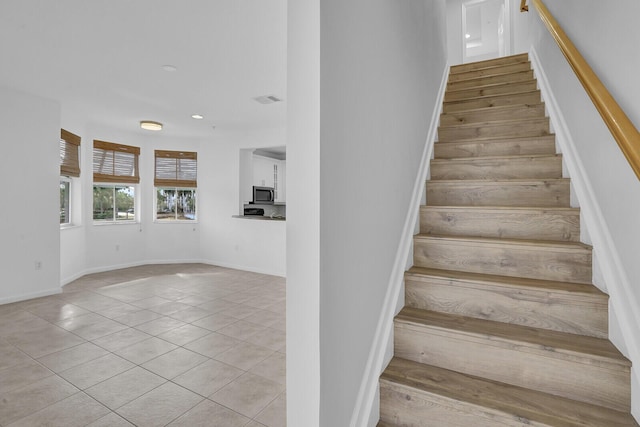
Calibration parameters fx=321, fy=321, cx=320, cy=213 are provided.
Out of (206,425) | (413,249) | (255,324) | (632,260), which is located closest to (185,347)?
(255,324)

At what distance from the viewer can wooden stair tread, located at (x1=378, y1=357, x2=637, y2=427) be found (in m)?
1.11

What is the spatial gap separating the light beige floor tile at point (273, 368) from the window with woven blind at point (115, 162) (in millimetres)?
5171

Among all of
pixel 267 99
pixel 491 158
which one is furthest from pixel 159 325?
pixel 491 158

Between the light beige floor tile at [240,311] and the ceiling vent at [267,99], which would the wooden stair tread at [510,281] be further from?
the ceiling vent at [267,99]

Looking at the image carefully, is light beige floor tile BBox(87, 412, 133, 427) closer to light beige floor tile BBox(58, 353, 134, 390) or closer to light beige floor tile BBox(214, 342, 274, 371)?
light beige floor tile BBox(58, 353, 134, 390)

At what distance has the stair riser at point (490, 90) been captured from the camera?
9.78ft

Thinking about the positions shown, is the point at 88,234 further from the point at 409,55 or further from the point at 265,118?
the point at 409,55

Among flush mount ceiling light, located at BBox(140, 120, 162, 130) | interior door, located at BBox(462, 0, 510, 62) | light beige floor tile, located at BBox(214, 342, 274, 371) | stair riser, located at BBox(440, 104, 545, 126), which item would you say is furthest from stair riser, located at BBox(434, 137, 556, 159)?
flush mount ceiling light, located at BBox(140, 120, 162, 130)

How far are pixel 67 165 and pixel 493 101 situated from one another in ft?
19.2

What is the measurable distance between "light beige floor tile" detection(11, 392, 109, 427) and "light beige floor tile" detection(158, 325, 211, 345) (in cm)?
89

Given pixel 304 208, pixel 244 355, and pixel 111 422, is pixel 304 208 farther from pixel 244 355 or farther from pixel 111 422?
pixel 244 355

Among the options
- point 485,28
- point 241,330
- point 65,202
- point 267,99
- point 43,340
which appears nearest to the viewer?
point 43,340

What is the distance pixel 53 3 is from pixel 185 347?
9.06 feet

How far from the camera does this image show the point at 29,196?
419 cm
